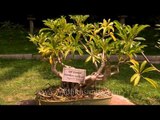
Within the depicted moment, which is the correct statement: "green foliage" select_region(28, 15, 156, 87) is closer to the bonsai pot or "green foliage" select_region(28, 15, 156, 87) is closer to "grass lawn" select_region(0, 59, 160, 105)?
the bonsai pot

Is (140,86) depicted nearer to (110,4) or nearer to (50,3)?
(110,4)

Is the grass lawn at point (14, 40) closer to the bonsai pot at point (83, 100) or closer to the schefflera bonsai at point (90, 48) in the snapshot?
the schefflera bonsai at point (90, 48)

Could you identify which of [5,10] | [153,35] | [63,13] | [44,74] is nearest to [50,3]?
[63,13]

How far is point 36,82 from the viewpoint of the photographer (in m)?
5.42

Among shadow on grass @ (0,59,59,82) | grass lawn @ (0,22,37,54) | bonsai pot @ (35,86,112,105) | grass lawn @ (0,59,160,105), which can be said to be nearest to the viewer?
bonsai pot @ (35,86,112,105)

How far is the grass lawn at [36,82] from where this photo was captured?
15.6 ft

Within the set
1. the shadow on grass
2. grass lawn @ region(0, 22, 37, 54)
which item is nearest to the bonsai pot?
the shadow on grass

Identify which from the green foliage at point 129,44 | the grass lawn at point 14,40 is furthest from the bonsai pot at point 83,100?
the grass lawn at point 14,40

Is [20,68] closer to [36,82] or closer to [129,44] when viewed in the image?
[36,82]

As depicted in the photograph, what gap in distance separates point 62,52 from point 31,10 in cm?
694

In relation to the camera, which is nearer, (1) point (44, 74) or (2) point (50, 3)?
(1) point (44, 74)

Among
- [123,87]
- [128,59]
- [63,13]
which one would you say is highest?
[63,13]

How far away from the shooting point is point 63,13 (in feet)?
32.9

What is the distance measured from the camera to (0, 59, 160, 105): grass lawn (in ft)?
15.6
